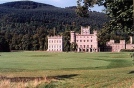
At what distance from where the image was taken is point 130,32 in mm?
16891

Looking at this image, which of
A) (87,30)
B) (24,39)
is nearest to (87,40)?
(87,30)

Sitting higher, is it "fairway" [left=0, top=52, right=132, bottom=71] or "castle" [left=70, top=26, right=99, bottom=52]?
"castle" [left=70, top=26, right=99, bottom=52]

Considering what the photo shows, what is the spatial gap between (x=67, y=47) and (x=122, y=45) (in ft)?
102

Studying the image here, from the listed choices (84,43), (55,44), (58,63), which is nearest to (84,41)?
(84,43)

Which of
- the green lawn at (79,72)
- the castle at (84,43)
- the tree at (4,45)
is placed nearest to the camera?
the green lawn at (79,72)

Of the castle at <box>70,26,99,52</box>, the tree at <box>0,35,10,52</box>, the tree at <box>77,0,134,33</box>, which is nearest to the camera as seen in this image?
the tree at <box>77,0,134,33</box>

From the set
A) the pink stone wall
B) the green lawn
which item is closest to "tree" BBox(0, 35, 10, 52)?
the pink stone wall

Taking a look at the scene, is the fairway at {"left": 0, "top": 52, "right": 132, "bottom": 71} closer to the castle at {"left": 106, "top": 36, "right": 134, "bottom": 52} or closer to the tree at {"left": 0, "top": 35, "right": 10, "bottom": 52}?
the tree at {"left": 0, "top": 35, "right": 10, "bottom": 52}

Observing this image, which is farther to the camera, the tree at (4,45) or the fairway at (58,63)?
the tree at (4,45)

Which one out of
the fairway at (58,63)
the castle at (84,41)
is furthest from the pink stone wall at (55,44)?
the fairway at (58,63)

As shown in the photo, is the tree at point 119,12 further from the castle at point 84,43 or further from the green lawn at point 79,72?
the castle at point 84,43

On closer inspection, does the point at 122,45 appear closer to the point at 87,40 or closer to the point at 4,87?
the point at 87,40

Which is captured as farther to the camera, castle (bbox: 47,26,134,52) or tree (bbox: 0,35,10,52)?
castle (bbox: 47,26,134,52)

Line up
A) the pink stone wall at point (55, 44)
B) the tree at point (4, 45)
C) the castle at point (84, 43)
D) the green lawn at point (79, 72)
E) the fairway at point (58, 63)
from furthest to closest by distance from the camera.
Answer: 1. the castle at point (84, 43)
2. the pink stone wall at point (55, 44)
3. the tree at point (4, 45)
4. the fairway at point (58, 63)
5. the green lawn at point (79, 72)
